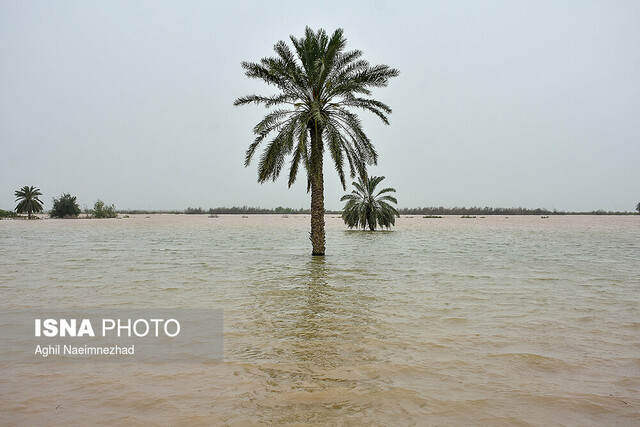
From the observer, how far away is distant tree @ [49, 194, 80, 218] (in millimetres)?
63156

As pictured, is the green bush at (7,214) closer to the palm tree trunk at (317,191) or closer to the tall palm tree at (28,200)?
the tall palm tree at (28,200)

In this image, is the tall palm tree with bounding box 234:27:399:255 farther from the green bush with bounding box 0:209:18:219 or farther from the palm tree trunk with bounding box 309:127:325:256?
the green bush with bounding box 0:209:18:219

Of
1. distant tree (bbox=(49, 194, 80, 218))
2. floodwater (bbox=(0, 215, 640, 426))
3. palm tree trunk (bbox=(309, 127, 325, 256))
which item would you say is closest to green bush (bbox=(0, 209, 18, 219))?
distant tree (bbox=(49, 194, 80, 218))

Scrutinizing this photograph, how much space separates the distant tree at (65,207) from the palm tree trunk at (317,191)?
59202mm

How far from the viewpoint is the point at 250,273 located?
1238 cm

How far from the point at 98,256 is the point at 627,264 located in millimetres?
18875

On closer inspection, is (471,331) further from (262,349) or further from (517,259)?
(517,259)

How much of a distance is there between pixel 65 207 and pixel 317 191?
59792mm

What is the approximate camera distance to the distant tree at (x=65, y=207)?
63.2m

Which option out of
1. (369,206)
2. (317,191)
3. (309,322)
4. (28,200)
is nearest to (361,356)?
(309,322)

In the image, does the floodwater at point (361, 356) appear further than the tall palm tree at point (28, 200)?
No

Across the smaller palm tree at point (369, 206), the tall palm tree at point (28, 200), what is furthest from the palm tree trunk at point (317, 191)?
the tall palm tree at point (28, 200)

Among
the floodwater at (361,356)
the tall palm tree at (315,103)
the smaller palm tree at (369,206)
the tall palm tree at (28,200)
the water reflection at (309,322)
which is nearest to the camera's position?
the floodwater at (361,356)

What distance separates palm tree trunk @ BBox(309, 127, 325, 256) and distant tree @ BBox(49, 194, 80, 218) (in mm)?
59202
